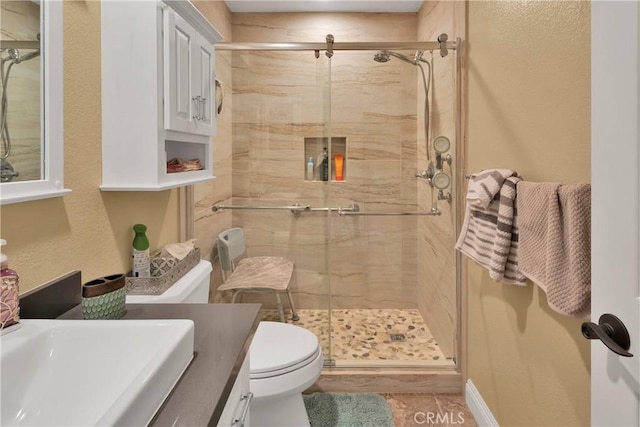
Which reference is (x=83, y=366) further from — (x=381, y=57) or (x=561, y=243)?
(x=381, y=57)

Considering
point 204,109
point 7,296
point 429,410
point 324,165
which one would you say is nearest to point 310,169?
point 324,165

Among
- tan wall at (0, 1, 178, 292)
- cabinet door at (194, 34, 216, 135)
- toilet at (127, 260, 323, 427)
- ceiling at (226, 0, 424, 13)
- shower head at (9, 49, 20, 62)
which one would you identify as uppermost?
ceiling at (226, 0, 424, 13)

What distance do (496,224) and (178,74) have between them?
1276 millimetres

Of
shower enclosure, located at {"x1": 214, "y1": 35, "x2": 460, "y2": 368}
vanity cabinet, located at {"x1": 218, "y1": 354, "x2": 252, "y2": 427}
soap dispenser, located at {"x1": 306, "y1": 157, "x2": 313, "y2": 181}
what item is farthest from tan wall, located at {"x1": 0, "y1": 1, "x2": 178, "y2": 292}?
soap dispenser, located at {"x1": 306, "y1": 157, "x2": 313, "y2": 181}

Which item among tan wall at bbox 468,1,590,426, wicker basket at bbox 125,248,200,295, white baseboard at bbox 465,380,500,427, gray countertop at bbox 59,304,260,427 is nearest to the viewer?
gray countertop at bbox 59,304,260,427

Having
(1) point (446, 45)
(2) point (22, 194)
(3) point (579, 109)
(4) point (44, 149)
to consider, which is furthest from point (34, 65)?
(1) point (446, 45)

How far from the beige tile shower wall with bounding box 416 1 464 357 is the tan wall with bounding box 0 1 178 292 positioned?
1.70 metres

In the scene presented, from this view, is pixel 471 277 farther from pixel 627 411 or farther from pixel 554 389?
pixel 627 411

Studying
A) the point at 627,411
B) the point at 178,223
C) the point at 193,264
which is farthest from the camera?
the point at 178,223

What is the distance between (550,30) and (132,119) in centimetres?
138

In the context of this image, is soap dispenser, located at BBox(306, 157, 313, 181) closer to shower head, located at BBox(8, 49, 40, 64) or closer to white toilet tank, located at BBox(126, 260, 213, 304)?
white toilet tank, located at BBox(126, 260, 213, 304)

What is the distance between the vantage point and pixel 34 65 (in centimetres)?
106

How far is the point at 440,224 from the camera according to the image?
253 cm

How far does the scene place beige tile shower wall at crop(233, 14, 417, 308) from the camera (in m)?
2.62
